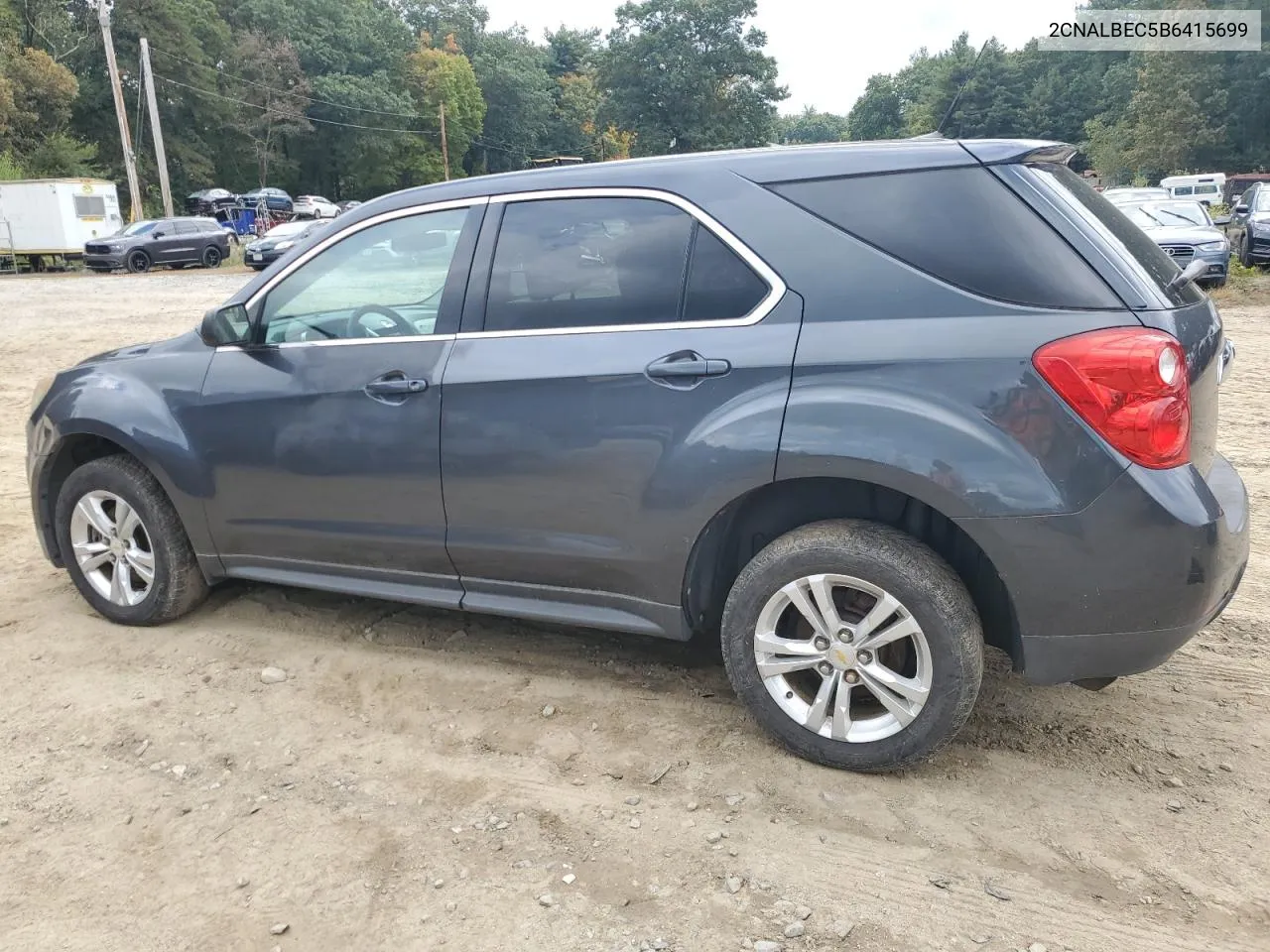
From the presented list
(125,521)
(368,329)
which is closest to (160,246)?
(125,521)

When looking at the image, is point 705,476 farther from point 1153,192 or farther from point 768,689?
point 1153,192

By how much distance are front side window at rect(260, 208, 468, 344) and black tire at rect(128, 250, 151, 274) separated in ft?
89.5

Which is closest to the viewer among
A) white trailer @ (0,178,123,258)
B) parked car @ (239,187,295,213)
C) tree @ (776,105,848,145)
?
white trailer @ (0,178,123,258)

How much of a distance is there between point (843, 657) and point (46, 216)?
33.3 m

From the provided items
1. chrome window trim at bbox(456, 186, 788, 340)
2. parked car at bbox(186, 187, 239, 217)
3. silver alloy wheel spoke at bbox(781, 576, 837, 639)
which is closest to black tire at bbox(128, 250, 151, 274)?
parked car at bbox(186, 187, 239, 217)

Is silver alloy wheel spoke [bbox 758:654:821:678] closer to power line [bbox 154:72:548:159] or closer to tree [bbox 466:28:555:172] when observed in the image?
power line [bbox 154:72:548:159]

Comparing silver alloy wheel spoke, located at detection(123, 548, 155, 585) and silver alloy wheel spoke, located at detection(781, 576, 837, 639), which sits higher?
silver alloy wheel spoke, located at detection(781, 576, 837, 639)

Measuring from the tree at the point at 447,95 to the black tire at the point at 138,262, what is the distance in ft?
152

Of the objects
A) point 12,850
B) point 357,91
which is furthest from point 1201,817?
point 357,91

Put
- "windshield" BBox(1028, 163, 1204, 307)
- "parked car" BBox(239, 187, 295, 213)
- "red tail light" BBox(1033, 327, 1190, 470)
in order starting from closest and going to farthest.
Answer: "red tail light" BBox(1033, 327, 1190, 470) < "windshield" BBox(1028, 163, 1204, 307) < "parked car" BBox(239, 187, 295, 213)

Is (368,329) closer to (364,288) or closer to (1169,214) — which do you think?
(364,288)

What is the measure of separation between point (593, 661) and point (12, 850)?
194cm

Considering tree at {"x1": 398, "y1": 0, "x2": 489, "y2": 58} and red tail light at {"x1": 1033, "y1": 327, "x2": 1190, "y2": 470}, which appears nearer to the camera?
red tail light at {"x1": 1033, "y1": 327, "x2": 1190, "y2": 470}

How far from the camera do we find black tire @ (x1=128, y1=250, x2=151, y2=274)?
1085 inches
